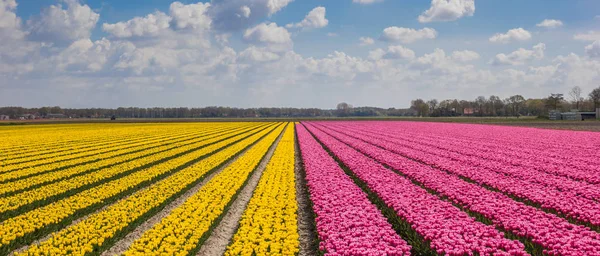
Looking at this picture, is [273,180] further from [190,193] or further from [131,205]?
[131,205]

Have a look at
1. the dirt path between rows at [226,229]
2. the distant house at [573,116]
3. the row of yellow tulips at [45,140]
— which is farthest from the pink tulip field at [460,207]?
the distant house at [573,116]

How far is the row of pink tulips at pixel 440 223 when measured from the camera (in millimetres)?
8375

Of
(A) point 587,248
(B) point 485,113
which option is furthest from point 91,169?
(B) point 485,113

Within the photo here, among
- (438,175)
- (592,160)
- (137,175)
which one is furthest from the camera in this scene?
(592,160)

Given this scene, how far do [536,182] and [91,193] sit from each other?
15.7 metres

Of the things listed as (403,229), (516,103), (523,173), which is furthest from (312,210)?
(516,103)

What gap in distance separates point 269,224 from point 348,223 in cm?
196

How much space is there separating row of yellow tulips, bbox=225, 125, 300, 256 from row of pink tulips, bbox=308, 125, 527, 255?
279 centimetres

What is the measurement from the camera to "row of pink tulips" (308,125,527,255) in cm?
838

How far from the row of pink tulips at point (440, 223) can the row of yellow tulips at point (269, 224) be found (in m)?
2.79

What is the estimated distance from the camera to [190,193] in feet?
54.0

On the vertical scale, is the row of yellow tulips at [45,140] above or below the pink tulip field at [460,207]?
below

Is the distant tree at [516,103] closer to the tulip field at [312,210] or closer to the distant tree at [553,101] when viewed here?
the distant tree at [553,101]

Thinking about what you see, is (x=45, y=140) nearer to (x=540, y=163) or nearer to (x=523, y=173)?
(x=523, y=173)
